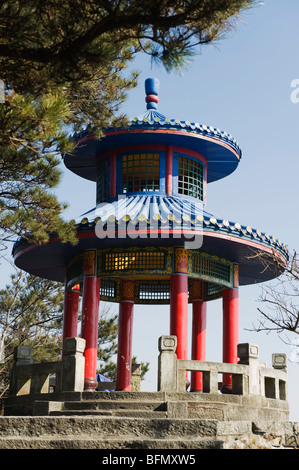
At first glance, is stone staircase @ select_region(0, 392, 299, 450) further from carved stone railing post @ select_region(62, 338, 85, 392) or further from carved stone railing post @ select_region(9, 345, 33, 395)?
carved stone railing post @ select_region(9, 345, 33, 395)

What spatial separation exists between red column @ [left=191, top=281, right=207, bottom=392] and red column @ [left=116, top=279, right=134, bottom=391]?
1.89m

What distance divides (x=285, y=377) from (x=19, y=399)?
6.59 metres

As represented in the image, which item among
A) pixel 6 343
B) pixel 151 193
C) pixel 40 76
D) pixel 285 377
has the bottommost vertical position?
pixel 285 377

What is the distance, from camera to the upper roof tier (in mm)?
17797

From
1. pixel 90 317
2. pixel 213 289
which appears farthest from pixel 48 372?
pixel 213 289

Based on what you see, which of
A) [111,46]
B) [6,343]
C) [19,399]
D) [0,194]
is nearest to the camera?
[111,46]

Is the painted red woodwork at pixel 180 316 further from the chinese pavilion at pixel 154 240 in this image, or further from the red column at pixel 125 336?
the red column at pixel 125 336

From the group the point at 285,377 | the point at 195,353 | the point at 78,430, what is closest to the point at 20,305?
the point at 195,353

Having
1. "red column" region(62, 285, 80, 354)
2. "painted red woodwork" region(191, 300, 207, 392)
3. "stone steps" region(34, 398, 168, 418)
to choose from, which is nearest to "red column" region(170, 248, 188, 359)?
"stone steps" region(34, 398, 168, 418)

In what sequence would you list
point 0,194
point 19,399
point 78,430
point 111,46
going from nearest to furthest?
point 111,46, point 78,430, point 0,194, point 19,399

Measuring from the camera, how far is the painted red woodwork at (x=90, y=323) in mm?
16719

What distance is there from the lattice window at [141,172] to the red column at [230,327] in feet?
11.8
